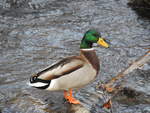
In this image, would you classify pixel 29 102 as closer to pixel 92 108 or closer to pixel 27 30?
pixel 92 108

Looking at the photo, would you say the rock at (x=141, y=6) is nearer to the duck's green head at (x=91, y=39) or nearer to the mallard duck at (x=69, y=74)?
the duck's green head at (x=91, y=39)

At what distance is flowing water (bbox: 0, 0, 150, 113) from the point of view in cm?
513

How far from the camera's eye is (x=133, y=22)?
8.74 meters

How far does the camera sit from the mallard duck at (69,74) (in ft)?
15.3

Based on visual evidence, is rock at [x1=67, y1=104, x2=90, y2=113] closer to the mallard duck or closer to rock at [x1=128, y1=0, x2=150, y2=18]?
the mallard duck

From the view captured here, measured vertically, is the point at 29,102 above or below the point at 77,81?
below

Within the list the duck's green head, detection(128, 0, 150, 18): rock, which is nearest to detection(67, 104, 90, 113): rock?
the duck's green head

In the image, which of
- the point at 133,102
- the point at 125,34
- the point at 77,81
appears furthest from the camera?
the point at 125,34

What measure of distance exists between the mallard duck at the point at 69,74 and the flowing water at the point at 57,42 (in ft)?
1.21

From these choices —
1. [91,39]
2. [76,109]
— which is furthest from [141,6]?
[76,109]

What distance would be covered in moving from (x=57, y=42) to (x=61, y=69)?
2.89m

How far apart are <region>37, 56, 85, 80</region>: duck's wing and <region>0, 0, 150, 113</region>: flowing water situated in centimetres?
54

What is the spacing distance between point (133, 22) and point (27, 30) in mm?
2676

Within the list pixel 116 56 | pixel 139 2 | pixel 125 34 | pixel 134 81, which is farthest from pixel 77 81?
pixel 139 2
